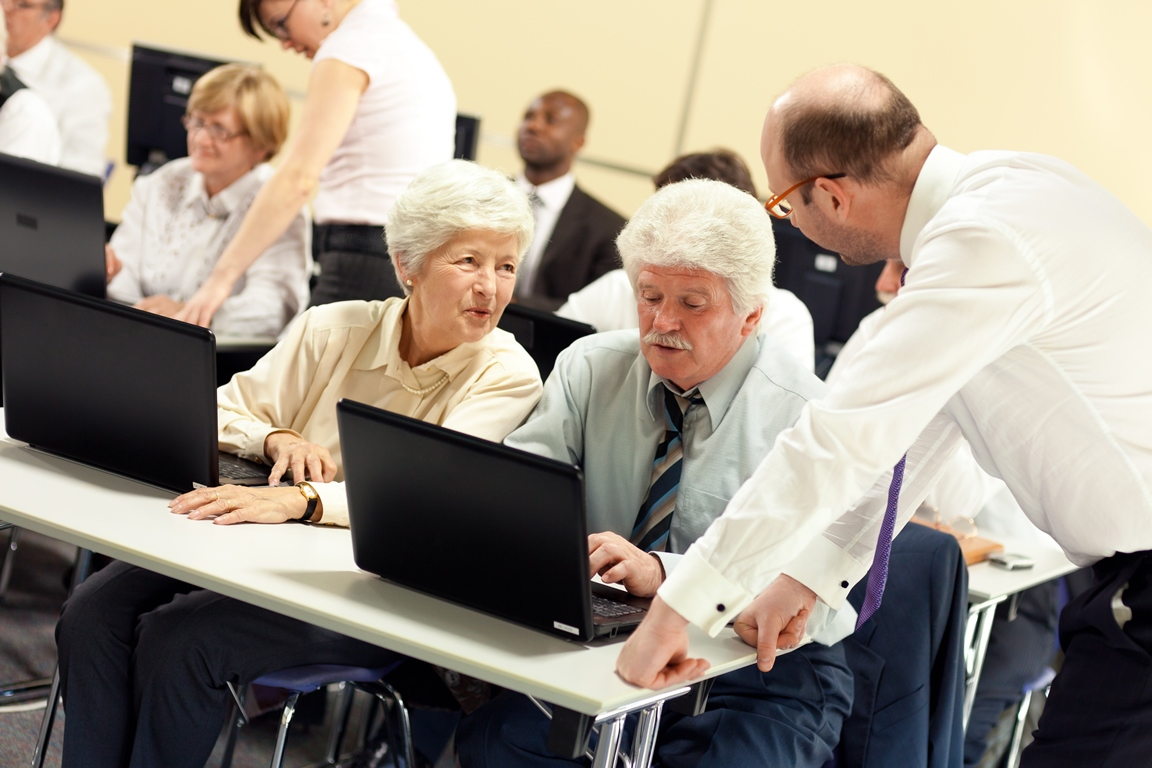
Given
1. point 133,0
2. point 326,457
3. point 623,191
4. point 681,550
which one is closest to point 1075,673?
point 681,550

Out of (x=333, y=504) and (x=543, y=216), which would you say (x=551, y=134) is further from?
(x=333, y=504)

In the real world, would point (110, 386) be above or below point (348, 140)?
below

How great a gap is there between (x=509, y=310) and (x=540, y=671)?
3.83ft

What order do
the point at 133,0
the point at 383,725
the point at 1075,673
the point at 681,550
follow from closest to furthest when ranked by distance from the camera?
the point at 1075,673 → the point at 681,550 → the point at 383,725 → the point at 133,0

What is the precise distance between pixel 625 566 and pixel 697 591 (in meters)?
0.34

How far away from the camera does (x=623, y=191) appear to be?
6387 millimetres

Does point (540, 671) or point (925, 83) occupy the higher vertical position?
point (925, 83)

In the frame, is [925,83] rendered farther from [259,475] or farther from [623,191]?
[259,475]

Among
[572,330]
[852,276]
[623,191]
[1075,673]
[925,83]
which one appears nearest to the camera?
[1075,673]

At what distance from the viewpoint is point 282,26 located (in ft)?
9.66

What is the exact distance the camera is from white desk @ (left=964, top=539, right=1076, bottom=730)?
2275 millimetres

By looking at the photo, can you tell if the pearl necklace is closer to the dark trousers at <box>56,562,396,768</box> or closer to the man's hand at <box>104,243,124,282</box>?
the dark trousers at <box>56,562,396,768</box>

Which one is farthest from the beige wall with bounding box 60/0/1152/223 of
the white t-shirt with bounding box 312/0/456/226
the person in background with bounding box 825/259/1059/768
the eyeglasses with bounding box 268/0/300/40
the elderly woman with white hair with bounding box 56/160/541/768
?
the elderly woman with white hair with bounding box 56/160/541/768

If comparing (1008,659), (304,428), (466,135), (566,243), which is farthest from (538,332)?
(566,243)
